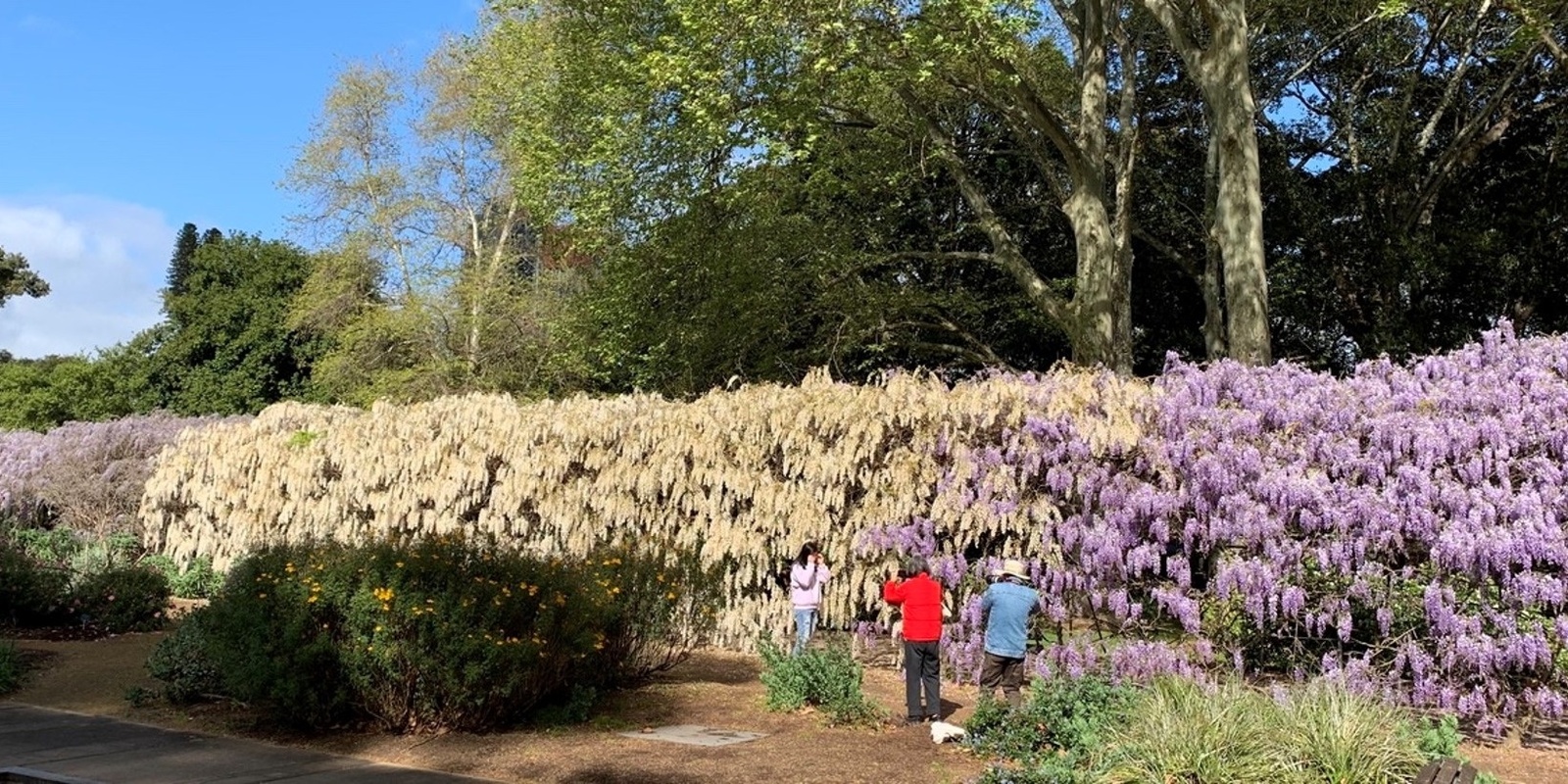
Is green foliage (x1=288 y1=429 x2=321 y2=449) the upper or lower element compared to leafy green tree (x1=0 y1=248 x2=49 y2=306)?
lower

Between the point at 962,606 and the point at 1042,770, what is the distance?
5.70 m

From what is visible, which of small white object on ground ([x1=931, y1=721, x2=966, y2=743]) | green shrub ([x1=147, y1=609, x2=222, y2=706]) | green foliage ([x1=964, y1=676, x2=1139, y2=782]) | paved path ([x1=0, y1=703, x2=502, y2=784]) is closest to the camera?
green foliage ([x1=964, y1=676, x2=1139, y2=782])

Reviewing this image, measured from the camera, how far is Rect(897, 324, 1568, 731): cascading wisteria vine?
32.3 feet

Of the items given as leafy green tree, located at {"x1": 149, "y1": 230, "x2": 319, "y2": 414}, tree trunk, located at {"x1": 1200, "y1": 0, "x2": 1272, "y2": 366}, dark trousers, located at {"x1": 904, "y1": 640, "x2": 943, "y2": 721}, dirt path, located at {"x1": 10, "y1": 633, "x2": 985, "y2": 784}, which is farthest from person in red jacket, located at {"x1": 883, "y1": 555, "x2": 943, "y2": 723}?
leafy green tree, located at {"x1": 149, "y1": 230, "x2": 319, "y2": 414}

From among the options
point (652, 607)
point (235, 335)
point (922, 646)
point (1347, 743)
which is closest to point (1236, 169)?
point (922, 646)

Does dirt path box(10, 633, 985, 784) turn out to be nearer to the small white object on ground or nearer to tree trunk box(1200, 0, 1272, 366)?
the small white object on ground

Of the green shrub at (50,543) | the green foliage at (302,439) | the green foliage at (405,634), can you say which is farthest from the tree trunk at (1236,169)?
the green shrub at (50,543)

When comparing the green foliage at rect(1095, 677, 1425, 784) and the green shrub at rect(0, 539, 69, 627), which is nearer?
the green foliage at rect(1095, 677, 1425, 784)

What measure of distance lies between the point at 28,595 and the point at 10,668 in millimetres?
3893

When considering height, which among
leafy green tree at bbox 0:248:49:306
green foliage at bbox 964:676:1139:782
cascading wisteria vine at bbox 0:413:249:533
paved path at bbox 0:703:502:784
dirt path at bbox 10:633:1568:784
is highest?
leafy green tree at bbox 0:248:49:306

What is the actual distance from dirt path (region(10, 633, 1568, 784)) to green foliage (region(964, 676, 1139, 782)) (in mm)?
243

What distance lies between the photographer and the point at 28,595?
15.0 metres

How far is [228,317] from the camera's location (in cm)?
4166

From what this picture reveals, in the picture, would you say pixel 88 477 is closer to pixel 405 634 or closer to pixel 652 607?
pixel 652 607
